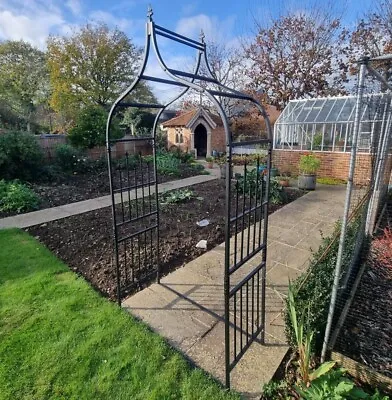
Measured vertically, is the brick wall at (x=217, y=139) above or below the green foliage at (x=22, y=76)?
below

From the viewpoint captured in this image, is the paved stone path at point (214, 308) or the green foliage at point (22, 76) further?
the green foliage at point (22, 76)

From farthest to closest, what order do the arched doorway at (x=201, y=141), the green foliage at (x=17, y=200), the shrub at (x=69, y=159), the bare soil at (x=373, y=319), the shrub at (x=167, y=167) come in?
the arched doorway at (x=201, y=141)
the shrub at (x=167, y=167)
the shrub at (x=69, y=159)
the green foliage at (x=17, y=200)
the bare soil at (x=373, y=319)

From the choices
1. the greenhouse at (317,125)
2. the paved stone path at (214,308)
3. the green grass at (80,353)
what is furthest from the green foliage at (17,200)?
the greenhouse at (317,125)

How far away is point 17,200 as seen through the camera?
224 inches

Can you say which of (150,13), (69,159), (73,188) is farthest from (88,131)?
(150,13)

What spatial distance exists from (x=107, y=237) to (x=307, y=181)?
5708 millimetres

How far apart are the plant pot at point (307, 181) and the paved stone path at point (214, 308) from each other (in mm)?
3275

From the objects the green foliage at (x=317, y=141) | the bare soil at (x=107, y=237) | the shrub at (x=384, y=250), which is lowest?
the bare soil at (x=107, y=237)

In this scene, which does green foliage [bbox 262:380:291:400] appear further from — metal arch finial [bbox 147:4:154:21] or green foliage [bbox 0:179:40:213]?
green foliage [bbox 0:179:40:213]

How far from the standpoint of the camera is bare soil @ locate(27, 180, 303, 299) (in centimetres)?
327

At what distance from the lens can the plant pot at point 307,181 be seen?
729 cm

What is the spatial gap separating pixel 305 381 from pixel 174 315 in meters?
1.19

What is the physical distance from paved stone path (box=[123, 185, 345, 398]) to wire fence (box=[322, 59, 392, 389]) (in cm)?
50

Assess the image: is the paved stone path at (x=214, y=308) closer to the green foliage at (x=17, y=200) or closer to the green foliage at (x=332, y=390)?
the green foliage at (x=332, y=390)
